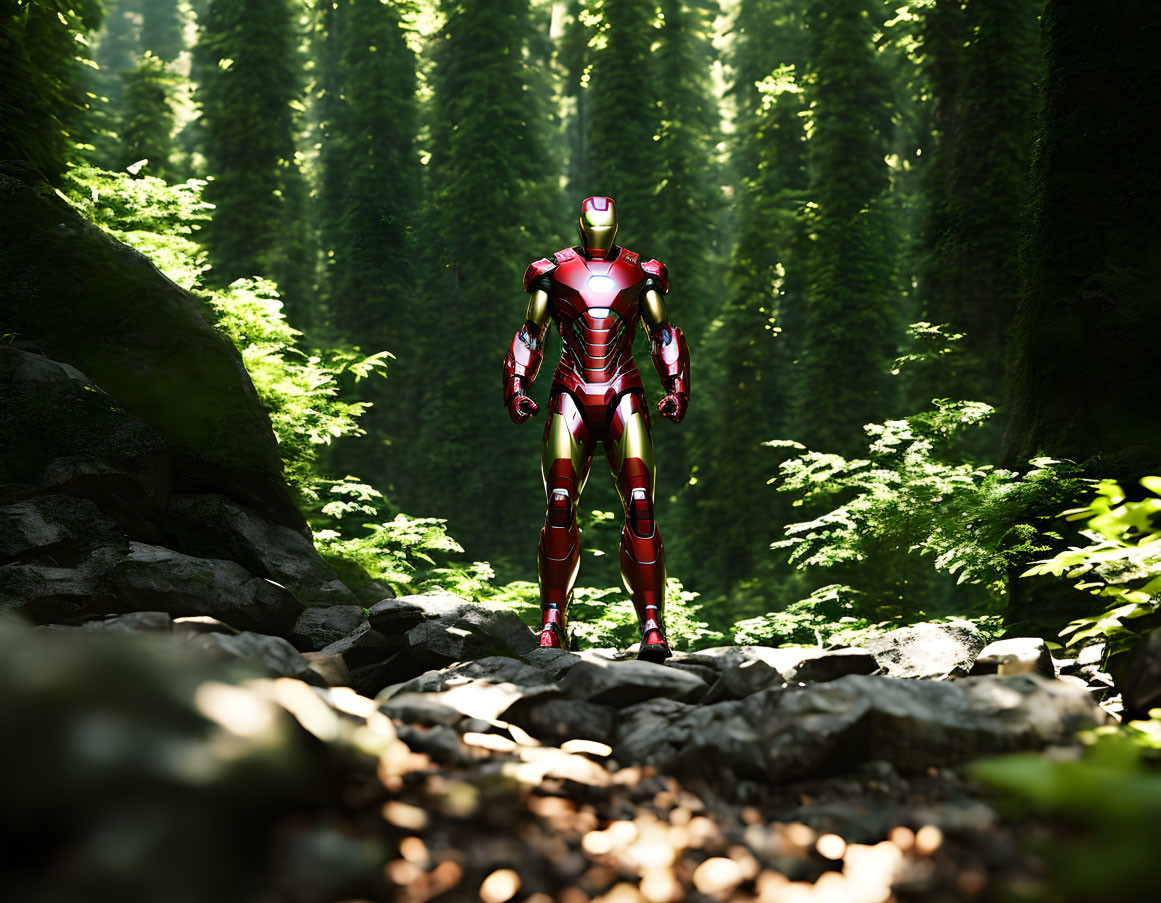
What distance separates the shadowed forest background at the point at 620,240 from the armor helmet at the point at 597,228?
332cm

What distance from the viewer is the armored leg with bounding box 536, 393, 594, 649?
5.83 m

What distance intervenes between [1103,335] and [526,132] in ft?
69.6

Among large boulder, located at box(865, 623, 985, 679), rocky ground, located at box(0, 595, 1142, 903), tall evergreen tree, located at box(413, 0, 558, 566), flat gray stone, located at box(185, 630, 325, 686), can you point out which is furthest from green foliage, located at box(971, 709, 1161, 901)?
tall evergreen tree, located at box(413, 0, 558, 566)

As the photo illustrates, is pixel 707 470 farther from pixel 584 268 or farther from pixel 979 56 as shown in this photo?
pixel 584 268

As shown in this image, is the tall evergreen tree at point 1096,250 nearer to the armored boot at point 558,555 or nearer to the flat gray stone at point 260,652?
the armored boot at point 558,555

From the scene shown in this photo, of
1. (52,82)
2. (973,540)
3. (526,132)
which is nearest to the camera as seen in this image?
(973,540)

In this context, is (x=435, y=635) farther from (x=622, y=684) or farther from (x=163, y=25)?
(x=163, y=25)

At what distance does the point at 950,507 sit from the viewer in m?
6.32

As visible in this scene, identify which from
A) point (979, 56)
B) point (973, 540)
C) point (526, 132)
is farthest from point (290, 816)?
point (526, 132)

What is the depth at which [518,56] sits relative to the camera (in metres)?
25.4

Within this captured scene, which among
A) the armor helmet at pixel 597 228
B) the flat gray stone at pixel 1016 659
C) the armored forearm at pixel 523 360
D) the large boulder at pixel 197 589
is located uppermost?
the armor helmet at pixel 597 228

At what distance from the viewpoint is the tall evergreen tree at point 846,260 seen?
1942 centimetres

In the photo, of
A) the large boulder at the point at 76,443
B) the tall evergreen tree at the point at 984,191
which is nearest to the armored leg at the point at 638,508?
the large boulder at the point at 76,443

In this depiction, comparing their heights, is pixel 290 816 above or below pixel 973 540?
below
